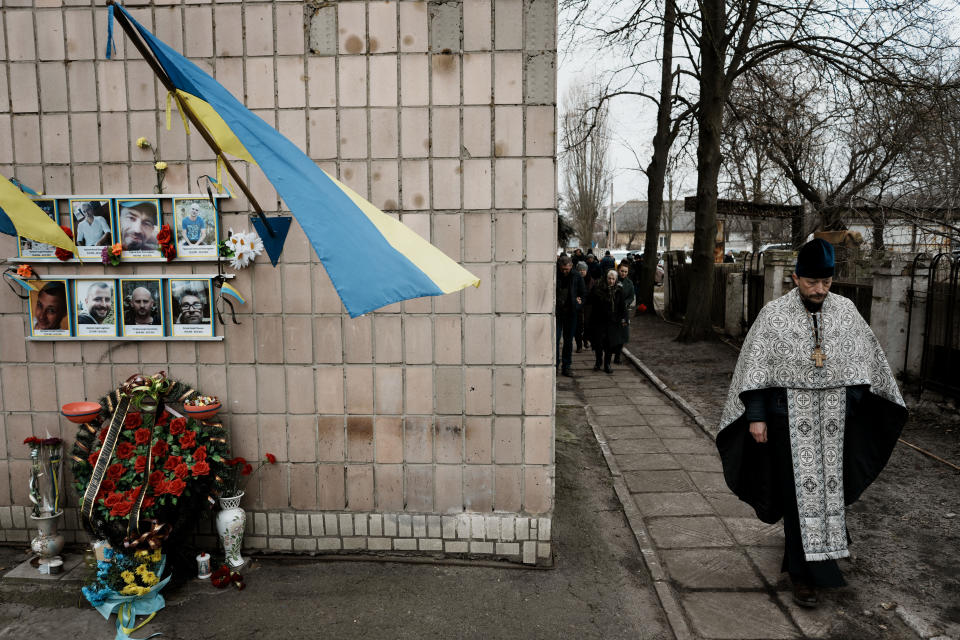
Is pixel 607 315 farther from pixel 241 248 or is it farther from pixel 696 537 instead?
pixel 241 248

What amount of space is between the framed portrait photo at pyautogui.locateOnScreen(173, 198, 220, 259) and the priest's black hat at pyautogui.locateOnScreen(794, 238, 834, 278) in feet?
11.2

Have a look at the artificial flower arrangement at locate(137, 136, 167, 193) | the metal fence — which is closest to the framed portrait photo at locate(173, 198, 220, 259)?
the artificial flower arrangement at locate(137, 136, 167, 193)

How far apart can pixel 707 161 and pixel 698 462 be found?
8613 mm

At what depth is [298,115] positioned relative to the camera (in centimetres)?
391

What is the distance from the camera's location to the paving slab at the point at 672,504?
492 cm

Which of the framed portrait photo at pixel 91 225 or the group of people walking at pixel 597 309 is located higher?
the framed portrait photo at pixel 91 225

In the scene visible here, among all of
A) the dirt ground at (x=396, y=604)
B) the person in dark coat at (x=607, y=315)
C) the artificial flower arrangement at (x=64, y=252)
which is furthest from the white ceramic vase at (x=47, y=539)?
the person in dark coat at (x=607, y=315)

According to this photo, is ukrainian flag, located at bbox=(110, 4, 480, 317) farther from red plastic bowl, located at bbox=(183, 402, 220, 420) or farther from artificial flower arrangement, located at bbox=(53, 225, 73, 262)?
artificial flower arrangement, located at bbox=(53, 225, 73, 262)

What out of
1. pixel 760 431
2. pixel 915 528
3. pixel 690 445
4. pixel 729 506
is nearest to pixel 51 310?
pixel 760 431

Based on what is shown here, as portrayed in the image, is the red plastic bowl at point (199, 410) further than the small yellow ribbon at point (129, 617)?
Yes

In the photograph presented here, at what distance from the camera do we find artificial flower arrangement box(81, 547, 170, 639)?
138 inches

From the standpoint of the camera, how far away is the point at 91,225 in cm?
402

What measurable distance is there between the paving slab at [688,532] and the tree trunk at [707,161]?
8.93 metres

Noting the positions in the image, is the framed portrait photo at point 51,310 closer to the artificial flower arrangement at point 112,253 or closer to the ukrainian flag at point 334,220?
the artificial flower arrangement at point 112,253
